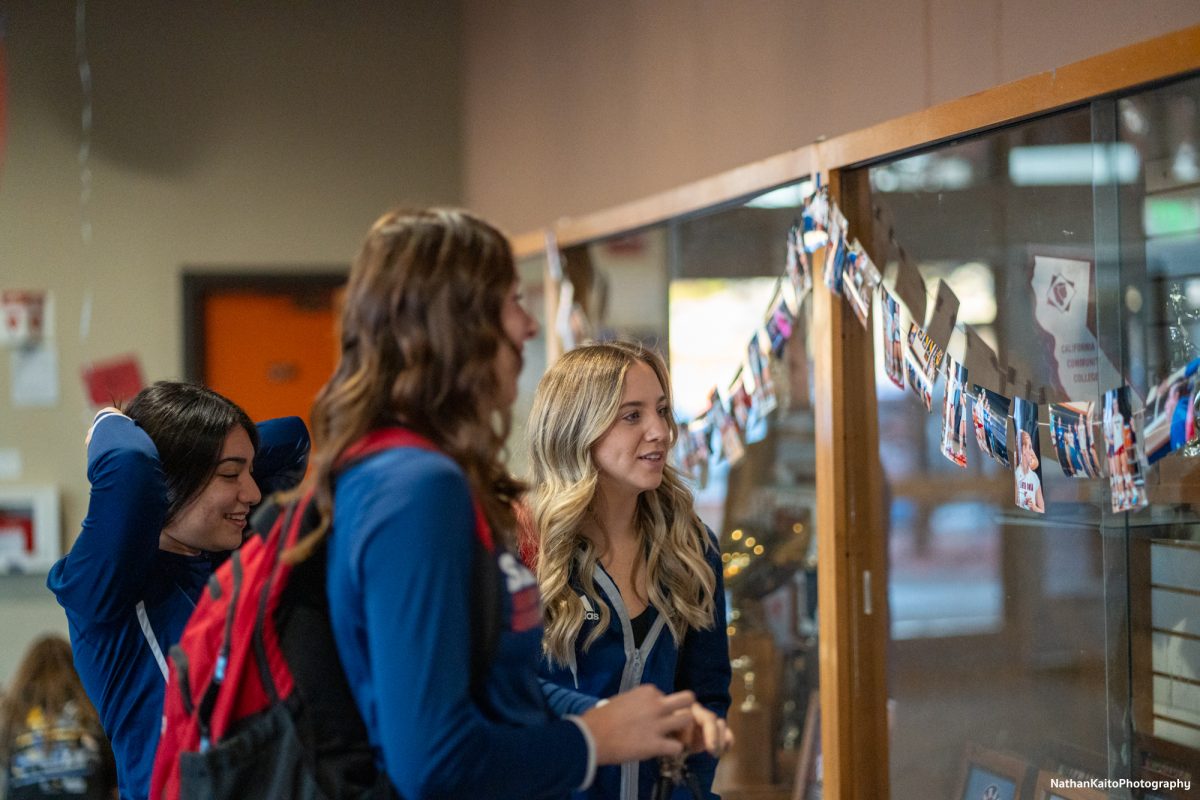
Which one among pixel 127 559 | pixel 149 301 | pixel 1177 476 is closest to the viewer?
pixel 127 559

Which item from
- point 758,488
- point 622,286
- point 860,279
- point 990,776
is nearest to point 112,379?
point 622,286

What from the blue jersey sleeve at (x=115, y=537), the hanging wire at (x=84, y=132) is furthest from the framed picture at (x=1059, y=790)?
the hanging wire at (x=84, y=132)

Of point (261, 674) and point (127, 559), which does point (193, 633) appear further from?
point (127, 559)

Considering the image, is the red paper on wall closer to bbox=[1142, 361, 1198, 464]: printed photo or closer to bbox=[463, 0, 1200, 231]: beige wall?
bbox=[463, 0, 1200, 231]: beige wall

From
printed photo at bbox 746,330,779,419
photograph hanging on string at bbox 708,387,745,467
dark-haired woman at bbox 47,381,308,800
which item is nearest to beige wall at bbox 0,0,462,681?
photograph hanging on string at bbox 708,387,745,467

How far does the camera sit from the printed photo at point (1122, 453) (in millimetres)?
1771

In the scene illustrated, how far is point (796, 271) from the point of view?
9.06 feet

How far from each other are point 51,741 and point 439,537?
2053 mm

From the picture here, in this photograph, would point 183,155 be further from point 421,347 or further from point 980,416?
point 421,347

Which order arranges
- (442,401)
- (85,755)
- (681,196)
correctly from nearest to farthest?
(442,401), (85,755), (681,196)

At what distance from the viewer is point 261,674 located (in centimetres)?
129

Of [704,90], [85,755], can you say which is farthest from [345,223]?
[85,755]

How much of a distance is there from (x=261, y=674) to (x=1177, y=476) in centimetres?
144

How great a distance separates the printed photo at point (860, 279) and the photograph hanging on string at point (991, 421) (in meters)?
0.39
